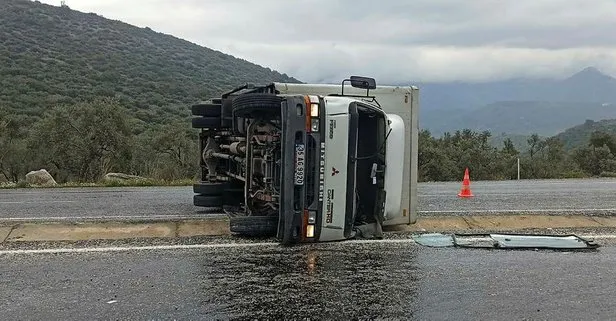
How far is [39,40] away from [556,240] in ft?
172

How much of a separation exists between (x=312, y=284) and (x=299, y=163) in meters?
1.46

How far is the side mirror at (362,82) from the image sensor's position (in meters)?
7.35

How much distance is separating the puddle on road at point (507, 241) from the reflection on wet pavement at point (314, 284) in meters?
0.69

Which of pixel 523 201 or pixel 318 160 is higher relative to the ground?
pixel 318 160

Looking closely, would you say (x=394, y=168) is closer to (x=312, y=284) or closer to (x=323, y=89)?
(x=323, y=89)

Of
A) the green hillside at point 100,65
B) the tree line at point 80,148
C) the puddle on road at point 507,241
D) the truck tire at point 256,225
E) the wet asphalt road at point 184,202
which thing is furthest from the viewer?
the green hillside at point 100,65

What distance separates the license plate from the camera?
6.15m

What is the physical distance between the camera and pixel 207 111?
8812 mm

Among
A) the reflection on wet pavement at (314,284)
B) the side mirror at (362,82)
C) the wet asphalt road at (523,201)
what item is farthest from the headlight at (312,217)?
the wet asphalt road at (523,201)

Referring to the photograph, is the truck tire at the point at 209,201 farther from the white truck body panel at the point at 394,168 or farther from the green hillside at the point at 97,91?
the green hillside at the point at 97,91

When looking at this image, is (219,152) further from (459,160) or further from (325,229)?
(459,160)

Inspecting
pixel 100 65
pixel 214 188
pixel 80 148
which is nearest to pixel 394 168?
pixel 214 188

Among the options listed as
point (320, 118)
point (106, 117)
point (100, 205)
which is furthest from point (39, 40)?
point (320, 118)

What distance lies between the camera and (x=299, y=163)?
6.15 metres
